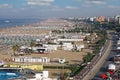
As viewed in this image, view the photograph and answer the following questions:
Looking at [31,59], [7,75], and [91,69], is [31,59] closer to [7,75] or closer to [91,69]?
[91,69]

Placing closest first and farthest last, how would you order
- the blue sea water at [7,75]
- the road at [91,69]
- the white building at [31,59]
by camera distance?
the blue sea water at [7,75] < the road at [91,69] < the white building at [31,59]

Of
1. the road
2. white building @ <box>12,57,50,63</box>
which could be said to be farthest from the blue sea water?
white building @ <box>12,57,50,63</box>

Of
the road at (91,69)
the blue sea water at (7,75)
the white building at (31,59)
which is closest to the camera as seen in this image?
the blue sea water at (7,75)

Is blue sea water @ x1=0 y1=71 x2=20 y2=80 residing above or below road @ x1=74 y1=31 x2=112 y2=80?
above

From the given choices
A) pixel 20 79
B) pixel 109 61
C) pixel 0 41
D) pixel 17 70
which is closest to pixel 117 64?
pixel 109 61

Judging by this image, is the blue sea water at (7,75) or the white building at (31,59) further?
the white building at (31,59)

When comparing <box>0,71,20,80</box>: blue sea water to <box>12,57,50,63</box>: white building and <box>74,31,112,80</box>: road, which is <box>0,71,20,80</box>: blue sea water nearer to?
<box>74,31,112,80</box>: road

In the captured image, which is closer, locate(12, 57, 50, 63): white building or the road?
the road

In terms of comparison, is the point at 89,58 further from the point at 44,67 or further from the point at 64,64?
the point at 44,67

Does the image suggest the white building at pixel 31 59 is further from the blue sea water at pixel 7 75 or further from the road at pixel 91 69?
the blue sea water at pixel 7 75

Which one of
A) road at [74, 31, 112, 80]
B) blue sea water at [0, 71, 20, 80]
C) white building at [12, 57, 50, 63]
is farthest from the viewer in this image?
white building at [12, 57, 50, 63]

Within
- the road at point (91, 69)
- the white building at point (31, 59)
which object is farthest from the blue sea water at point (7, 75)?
the white building at point (31, 59)

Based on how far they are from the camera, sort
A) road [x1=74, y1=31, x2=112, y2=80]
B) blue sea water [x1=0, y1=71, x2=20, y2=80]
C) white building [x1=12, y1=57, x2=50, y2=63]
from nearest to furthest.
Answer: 1. blue sea water [x1=0, y1=71, x2=20, y2=80]
2. road [x1=74, y1=31, x2=112, y2=80]
3. white building [x1=12, y1=57, x2=50, y2=63]
